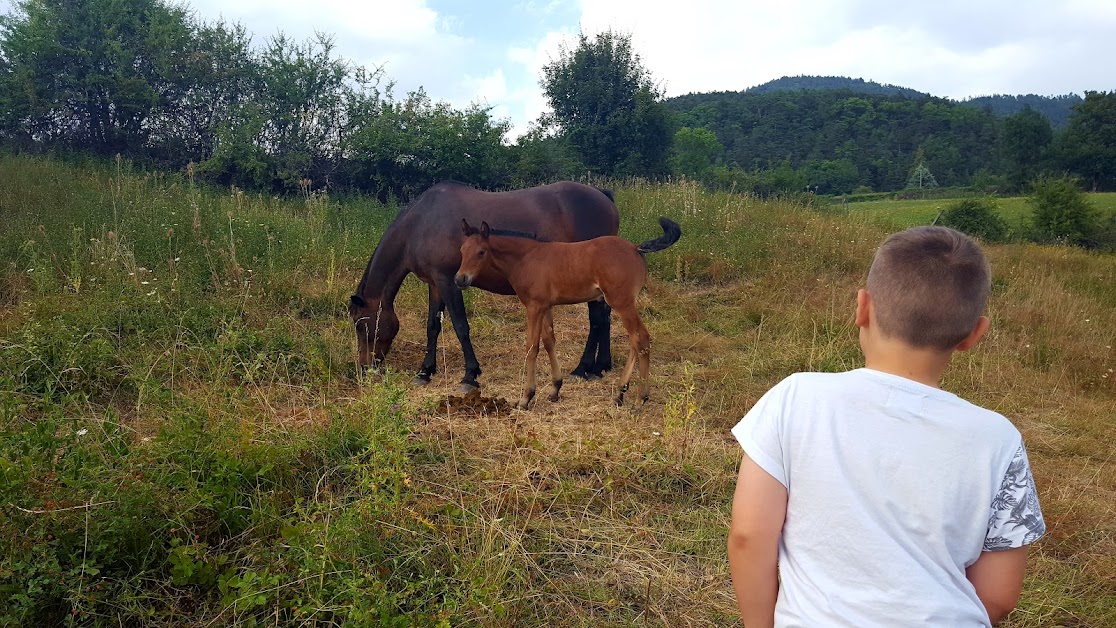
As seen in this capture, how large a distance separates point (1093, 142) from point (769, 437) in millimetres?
51497

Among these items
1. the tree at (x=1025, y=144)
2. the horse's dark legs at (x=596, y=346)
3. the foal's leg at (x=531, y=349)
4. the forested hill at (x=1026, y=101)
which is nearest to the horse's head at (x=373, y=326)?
the foal's leg at (x=531, y=349)

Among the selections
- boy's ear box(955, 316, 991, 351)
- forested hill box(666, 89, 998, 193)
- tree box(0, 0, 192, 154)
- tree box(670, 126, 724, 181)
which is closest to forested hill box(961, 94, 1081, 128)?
forested hill box(666, 89, 998, 193)

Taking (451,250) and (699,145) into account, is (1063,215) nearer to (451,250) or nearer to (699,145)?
(451,250)

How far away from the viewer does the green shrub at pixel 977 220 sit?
61.9 ft

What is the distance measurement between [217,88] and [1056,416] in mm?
16494

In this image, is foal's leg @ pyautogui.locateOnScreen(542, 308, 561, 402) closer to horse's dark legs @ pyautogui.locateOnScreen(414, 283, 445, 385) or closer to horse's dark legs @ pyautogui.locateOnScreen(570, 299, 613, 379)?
horse's dark legs @ pyautogui.locateOnScreen(570, 299, 613, 379)

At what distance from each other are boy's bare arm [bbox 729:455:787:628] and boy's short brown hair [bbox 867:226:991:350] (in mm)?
438

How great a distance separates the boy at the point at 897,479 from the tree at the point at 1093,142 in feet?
161

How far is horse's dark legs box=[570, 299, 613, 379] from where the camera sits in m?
6.60

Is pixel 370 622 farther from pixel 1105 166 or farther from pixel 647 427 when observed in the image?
pixel 1105 166

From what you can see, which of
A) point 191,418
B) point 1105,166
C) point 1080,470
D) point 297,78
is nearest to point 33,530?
point 191,418

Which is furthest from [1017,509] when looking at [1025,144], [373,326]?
[1025,144]

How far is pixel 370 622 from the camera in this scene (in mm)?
2508

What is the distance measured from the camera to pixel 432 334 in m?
6.50
